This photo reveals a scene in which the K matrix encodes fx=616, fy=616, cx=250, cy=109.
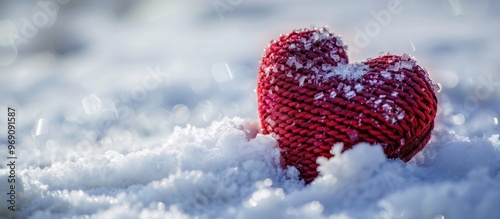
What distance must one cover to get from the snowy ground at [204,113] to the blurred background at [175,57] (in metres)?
0.01

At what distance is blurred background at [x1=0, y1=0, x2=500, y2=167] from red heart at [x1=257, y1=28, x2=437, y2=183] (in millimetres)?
584

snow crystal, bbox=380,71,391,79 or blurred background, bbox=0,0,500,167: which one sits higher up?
blurred background, bbox=0,0,500,167

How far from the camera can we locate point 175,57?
355 cm

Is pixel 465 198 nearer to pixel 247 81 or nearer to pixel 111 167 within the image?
pixel 111 167

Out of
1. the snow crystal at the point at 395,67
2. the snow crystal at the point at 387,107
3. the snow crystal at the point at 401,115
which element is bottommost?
the snow crystal at the point at 401,115

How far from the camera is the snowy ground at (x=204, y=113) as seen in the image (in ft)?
4.13

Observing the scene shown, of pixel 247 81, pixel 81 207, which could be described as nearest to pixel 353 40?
pixel 247 81

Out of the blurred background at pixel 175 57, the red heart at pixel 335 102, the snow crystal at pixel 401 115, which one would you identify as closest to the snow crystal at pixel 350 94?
the red heart at pixel 335 102

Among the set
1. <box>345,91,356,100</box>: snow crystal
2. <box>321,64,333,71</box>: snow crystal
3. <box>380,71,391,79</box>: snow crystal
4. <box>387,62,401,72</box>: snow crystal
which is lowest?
<box>345,91,356,100</box>: snow crystal

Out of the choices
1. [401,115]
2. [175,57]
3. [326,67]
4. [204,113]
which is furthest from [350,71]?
[175,57]

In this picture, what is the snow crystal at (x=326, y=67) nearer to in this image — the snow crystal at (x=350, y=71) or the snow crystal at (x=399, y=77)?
the snow crystal at (x=350, y=71)

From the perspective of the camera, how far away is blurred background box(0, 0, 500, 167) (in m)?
2.51

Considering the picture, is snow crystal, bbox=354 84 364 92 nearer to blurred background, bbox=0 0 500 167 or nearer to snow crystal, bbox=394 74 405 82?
snow crystal, bbox=394 74 405 82

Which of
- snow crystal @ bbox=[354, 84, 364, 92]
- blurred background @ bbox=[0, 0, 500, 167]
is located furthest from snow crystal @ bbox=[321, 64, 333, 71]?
blurred background @ bbox=[0, 0, 500, 167]
